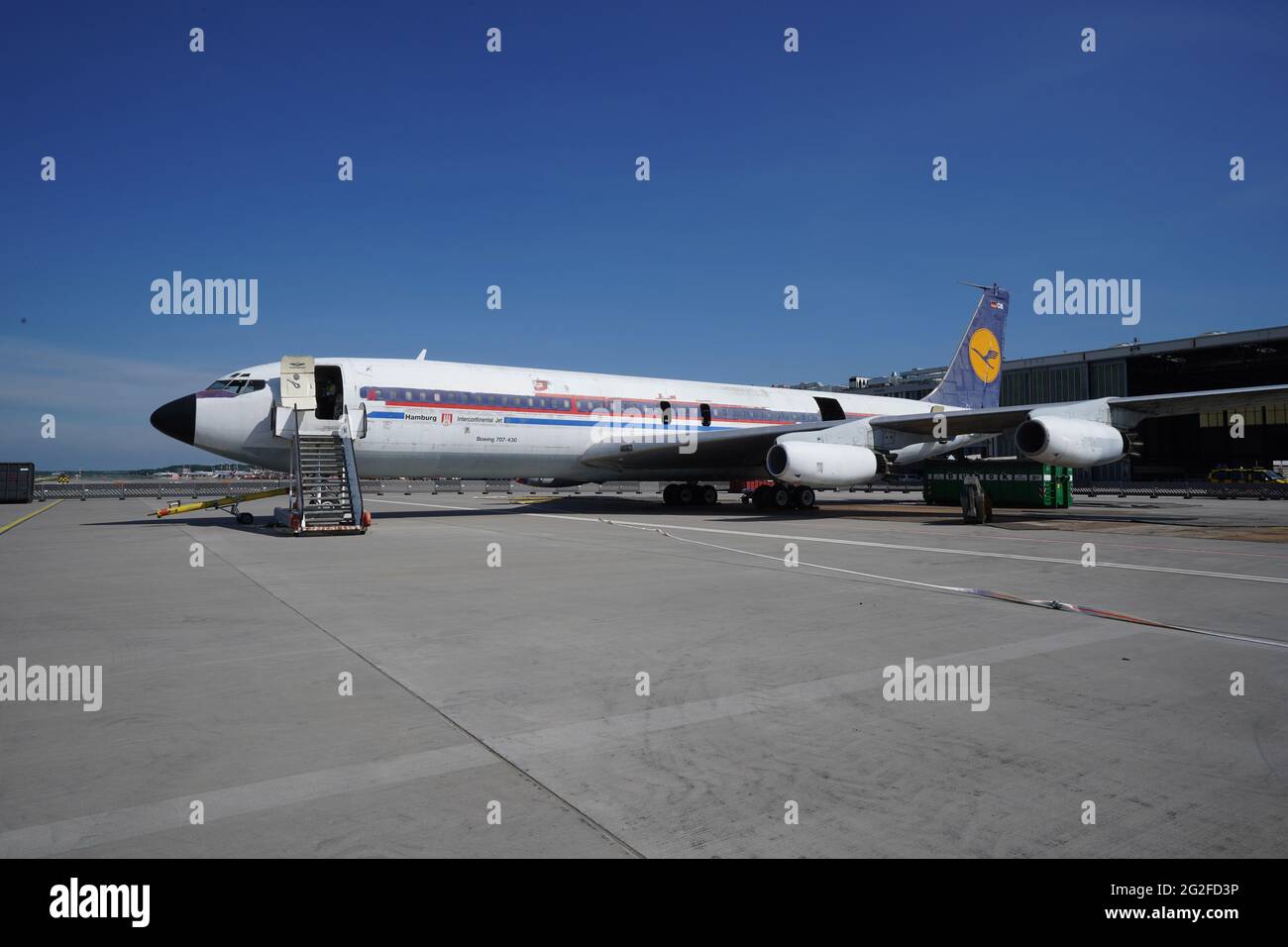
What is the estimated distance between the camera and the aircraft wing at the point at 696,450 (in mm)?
22844

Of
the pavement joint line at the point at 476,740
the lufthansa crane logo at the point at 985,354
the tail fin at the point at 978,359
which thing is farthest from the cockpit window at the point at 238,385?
the lufthansa crane logo at the point at 985,354

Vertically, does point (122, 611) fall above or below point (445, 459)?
below

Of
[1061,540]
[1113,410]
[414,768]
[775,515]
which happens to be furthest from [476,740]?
[1113,410]

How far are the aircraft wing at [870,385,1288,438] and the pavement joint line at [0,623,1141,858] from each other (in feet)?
52.8

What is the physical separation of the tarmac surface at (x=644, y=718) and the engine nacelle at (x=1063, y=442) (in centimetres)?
844

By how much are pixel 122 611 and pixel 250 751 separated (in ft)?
16.4

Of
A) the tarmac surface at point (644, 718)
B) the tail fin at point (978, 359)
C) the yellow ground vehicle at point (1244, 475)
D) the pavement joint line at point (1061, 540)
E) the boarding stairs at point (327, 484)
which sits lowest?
the pavement joint line at point (1061, 540)

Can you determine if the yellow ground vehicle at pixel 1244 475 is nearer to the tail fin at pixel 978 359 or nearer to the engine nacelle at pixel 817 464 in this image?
the tail fin at pixel 978 359

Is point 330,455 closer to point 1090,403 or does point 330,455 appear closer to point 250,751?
point 250,751

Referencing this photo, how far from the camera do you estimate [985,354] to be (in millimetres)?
29609

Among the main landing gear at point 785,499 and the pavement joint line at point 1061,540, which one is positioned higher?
the main landing gear at point 785,499

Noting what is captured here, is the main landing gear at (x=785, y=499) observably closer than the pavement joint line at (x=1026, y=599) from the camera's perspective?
No
